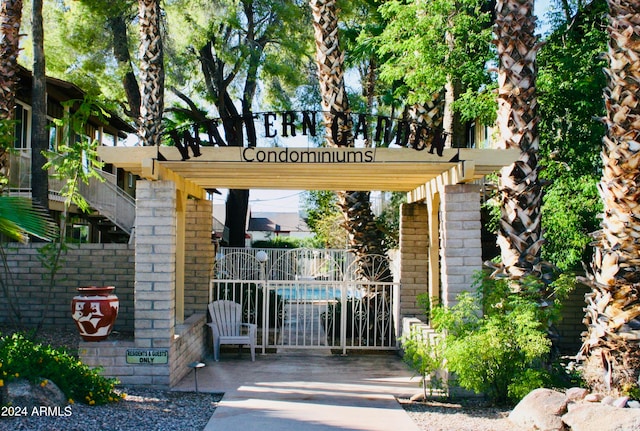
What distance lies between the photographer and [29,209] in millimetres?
6777

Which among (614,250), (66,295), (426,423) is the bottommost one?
(426,423)

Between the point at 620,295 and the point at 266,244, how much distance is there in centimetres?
3162

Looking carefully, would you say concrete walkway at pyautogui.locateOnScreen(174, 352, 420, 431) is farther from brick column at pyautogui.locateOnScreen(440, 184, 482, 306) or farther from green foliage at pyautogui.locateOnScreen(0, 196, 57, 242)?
green foliage at pyautogui.locateOnScreen(0, 196, 57, 242)

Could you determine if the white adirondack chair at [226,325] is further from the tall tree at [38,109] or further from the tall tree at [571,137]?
the tall tree at [38,109]

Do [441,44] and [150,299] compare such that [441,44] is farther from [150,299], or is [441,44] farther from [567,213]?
[150,299]

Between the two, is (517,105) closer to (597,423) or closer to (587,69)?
(587,69)

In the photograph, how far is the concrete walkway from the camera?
640 cm

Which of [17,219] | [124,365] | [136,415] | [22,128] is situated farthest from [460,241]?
[22,128]

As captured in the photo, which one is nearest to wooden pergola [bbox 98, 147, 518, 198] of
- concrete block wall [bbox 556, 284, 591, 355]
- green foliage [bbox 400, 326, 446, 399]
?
green foliage [bbox 400, 326, 446, 399]

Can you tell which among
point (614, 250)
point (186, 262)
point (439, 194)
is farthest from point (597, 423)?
point (186, 262)

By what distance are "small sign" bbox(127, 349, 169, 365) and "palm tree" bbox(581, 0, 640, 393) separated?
4884mm

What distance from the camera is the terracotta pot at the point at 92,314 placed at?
779 centimetres

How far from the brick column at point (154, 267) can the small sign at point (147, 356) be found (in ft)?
0.21

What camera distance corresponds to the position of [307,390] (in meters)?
7.96
